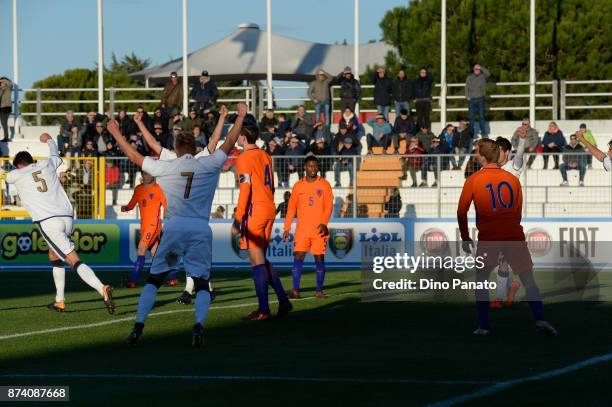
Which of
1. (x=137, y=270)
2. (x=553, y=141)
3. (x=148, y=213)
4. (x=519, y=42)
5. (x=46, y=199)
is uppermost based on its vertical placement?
(x=519, y=42)

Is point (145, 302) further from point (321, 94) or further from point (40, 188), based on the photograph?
point (321, 94)

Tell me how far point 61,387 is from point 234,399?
4.53ft

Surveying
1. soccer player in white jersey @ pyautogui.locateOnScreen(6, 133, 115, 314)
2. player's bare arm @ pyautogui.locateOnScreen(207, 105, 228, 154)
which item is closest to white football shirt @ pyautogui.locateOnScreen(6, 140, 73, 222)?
soccer player in white jersey @ pyautogui.locateOnScreen(6, 133, 115, 314)

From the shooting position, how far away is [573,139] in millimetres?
30875

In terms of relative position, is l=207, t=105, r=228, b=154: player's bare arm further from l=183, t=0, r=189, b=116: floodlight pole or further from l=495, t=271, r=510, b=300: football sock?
l=183, t=0, r=189, b=116: floodlight pole

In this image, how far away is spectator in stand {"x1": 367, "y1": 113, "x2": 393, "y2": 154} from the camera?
32.3 meters

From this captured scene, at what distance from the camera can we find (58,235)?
15750 mm

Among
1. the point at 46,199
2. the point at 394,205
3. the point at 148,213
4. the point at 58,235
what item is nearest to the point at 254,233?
the point at 58,235

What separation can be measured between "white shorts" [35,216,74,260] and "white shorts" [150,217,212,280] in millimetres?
4020

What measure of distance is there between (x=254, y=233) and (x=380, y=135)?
18.0 metres

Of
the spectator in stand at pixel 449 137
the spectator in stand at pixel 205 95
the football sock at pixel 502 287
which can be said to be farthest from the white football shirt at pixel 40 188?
the spectator in stand at pixel 205 95

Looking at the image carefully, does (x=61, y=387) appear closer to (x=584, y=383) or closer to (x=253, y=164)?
(x=584, y=383)

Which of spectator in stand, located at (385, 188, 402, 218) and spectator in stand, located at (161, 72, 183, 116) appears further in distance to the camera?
spectator in stand, located at (161, 72, 183, 116)

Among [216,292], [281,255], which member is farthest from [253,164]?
[281,255]
